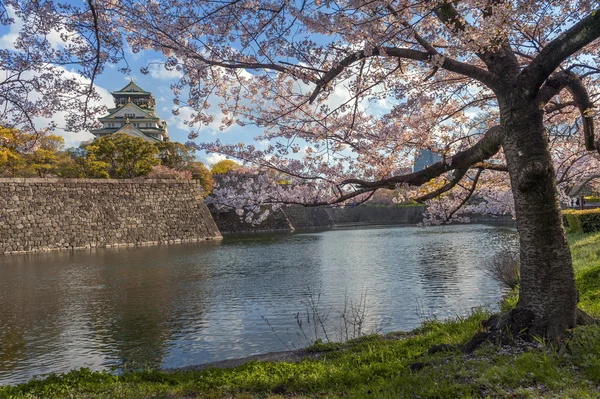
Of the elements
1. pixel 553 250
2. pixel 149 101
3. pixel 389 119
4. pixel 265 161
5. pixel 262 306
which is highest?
pixel 149 101

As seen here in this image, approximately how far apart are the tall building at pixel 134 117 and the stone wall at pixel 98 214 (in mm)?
18004

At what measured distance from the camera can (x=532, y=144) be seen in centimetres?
383

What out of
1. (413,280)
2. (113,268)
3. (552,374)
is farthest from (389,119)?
(113,268)

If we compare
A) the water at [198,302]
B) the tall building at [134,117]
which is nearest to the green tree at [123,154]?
the tall building at [134,117]

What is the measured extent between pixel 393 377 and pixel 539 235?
173 cm

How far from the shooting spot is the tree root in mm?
3777

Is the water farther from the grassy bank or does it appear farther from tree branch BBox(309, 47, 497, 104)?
tree branch BBox(309, 47, 497, 104)

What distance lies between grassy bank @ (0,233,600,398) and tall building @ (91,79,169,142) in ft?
142

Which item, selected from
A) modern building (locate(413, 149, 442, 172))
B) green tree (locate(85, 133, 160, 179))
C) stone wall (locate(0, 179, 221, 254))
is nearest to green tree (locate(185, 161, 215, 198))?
green tree (locate(85, 133, 160, 179))

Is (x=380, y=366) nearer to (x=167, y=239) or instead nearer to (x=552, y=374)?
(x=552, y=374)

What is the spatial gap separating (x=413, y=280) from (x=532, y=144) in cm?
767

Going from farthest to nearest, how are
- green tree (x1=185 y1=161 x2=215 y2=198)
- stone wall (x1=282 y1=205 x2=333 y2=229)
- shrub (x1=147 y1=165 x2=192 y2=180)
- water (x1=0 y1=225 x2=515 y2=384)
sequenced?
stone wall (x1=282 y1=205 x2=333 y2=229)
green tree (x1=185 y1=161 x2=215 y2=198)
shrub (x1=147 y1=165 x2=192 y2=180)
water (x1=0 y1=225 x2=515 y2=384)

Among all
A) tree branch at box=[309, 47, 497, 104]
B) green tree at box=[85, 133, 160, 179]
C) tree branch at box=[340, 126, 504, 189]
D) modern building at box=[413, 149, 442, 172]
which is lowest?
tree branch at box=[340, 126, 504, 189]

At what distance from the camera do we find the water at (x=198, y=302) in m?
6.27
